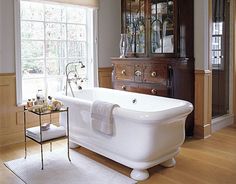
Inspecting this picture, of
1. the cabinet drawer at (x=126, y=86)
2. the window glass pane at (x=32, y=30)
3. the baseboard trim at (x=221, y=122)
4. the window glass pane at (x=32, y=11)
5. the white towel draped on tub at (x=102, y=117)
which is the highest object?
the window glass pane at (x=32, y=11)

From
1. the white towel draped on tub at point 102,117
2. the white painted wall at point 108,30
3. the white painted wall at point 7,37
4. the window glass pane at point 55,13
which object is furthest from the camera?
the white painted wall at point 108,30

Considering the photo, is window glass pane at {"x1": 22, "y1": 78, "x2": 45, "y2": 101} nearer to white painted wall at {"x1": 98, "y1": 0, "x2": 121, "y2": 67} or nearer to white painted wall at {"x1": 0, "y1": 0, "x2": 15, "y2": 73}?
white painted wall at {"x1": 0, "y1": 0, "x2": 15, "y2": 73}

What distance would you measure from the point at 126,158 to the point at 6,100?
1.92m

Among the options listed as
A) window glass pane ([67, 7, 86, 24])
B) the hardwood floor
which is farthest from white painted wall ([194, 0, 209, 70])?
window glass pane ([67, 7, 86, 24])

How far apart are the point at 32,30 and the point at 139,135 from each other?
2.40 m

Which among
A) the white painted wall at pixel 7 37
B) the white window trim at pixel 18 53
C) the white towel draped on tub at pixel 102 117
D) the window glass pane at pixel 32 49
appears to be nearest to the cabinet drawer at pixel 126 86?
the window glass pane at pixel 32 49

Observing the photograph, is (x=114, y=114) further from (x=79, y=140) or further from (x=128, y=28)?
(x=128, y=28)

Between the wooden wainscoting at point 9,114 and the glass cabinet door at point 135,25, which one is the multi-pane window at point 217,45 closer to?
the glass cabinet door at point 135,25

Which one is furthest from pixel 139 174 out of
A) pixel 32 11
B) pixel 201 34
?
pixel 32 11

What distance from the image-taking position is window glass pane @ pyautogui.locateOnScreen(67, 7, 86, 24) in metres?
4.58

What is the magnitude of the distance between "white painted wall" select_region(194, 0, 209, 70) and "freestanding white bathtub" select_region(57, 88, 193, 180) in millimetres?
932

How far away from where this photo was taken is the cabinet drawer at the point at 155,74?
13.1 ft

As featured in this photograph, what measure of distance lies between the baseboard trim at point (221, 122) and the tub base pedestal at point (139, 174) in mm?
1904

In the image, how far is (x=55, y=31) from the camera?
14.5ft
